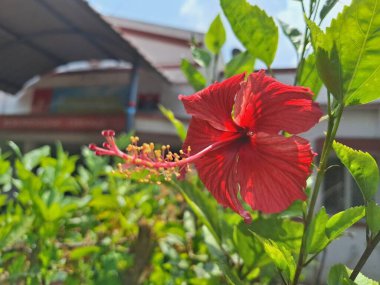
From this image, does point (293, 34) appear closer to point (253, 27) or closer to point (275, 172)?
point (253, 27)

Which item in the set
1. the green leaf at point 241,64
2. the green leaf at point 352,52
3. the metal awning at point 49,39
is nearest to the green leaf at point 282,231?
the green leaf at point 352,52

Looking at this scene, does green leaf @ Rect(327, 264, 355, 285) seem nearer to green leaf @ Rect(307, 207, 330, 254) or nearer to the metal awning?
green leaf @ Rect(307, 207, 330, 254)

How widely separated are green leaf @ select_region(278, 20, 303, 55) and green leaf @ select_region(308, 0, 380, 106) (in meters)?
0.19

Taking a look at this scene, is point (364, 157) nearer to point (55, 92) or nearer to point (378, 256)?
point (378, 256)

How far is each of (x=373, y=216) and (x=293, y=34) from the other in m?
0.26

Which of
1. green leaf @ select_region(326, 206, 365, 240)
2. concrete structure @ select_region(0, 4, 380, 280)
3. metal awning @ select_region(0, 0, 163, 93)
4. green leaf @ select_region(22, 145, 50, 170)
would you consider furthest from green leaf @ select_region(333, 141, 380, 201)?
metal awning @ select_region(0, 0, 163, 93)

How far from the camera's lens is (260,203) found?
33 cm

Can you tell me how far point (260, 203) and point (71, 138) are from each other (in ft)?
17.4

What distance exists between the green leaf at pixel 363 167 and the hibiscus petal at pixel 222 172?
8cm

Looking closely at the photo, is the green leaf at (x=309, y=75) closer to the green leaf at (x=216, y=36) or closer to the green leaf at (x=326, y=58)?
the green leaf at (x=326, y=58)

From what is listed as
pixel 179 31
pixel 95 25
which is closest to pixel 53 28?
pixel 95 25

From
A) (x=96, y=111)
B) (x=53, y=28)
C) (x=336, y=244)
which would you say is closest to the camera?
(x=336, y=244)

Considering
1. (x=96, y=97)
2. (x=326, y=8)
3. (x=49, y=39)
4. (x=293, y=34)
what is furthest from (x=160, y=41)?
(x=326, y=8)

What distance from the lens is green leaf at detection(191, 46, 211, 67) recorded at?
752mm
